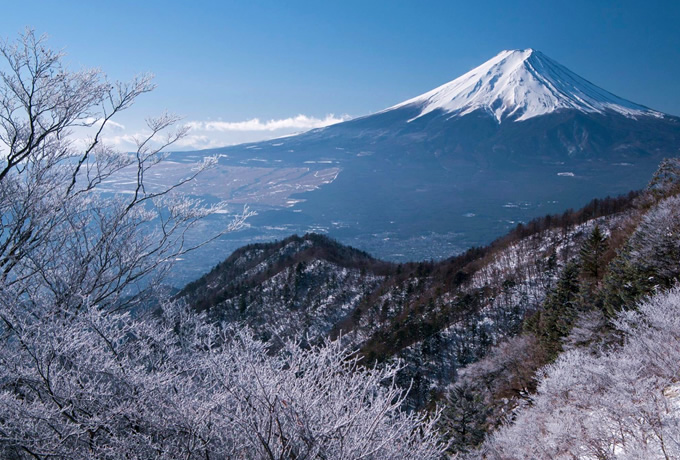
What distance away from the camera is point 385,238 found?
16362 cm

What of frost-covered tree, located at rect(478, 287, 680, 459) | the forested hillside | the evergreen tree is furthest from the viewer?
the evergreen tree

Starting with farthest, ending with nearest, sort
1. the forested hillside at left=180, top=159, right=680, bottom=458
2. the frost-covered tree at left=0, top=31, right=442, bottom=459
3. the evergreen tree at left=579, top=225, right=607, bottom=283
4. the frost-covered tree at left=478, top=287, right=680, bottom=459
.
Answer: the evergreen tree at left=579, top=225, right=607, bottom=283 → the forested hillside at left=180, top=159, right=680, bottom=458 → the frost-covered tree at left=478, top=287, right=680, bottom=459 → the frost-covered tree at left=0, top=31, right=442, bottom=459

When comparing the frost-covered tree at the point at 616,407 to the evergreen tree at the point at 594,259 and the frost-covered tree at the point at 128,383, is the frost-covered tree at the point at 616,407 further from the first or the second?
the evergreen tree at the point at 594,259

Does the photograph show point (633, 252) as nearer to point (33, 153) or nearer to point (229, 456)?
point (229, 456)

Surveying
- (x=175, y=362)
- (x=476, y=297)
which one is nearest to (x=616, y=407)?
(x=175, y=362)

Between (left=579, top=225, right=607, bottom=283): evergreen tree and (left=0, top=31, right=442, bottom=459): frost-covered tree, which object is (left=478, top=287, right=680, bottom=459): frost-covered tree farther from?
(left=579, top=225, right=607, bottom=283): evergreen tree

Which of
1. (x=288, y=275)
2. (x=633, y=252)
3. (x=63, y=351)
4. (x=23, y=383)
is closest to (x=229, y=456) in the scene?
(x=63, y=351)

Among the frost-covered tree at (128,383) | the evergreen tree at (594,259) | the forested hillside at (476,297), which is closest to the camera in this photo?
the frost-covered tree at (128,383)

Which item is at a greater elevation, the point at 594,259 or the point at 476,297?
the point at 594,259

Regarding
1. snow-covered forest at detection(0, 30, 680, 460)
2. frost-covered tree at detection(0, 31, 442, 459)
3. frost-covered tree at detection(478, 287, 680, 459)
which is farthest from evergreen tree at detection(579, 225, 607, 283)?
frost-covered tree at detection(0, 31, 442, 459)

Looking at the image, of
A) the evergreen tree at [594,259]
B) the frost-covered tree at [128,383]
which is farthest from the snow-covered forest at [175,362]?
the evergreen tree at [594,259]

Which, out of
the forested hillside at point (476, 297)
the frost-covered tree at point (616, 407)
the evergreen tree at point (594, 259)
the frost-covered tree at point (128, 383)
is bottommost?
the forested hillside at point (476, 297)

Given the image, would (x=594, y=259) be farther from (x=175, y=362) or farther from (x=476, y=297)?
(x=476, y=297)

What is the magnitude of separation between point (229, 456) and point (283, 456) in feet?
2.10
